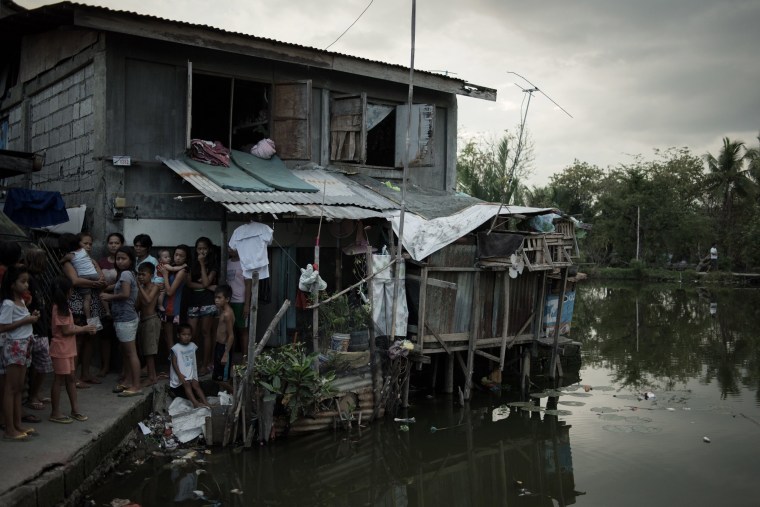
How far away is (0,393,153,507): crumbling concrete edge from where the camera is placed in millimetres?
4871

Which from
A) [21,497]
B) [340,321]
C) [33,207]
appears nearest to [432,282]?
[340,321]

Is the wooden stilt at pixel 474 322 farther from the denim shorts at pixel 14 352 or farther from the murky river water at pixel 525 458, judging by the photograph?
the denim shorts at pixel 14 352

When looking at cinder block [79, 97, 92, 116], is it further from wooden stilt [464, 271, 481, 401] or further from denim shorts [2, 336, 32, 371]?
wooden stilt [464, 271, 481, 401]

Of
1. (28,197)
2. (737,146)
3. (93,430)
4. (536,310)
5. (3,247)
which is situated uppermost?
(737,146)

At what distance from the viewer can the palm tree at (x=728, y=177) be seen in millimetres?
35812

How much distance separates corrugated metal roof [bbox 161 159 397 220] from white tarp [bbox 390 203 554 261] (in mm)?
425

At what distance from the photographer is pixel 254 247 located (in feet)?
29.4

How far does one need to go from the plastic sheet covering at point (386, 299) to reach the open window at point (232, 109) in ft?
11.5

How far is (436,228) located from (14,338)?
5611 millimetres

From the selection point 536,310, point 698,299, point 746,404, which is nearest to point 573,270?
point 536,310

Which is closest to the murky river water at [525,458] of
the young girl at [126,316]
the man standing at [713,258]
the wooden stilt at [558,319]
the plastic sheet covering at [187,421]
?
the plastic sheet covering at [187,421]

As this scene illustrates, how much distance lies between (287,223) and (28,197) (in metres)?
3.63

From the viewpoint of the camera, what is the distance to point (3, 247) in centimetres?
578

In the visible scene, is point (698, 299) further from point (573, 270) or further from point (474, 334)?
point (474, 334)
